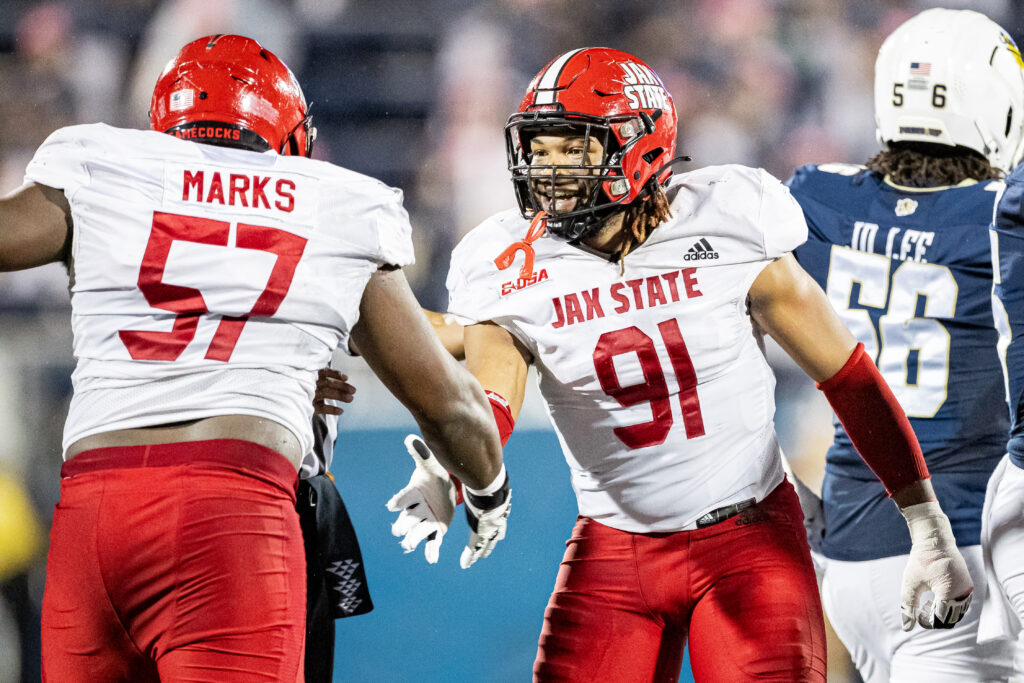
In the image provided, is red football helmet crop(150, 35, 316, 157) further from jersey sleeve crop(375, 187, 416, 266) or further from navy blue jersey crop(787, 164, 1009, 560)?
navy blue jersey crop(787, 164, 1009, 560)

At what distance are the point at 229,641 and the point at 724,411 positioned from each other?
3.27 ft

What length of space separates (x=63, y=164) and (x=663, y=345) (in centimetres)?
105

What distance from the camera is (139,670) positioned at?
1.59 m

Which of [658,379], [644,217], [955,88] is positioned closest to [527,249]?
[644,217]

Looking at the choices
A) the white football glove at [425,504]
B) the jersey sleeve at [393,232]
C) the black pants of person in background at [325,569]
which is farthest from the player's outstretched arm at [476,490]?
the black pants of person in background at [325,569]

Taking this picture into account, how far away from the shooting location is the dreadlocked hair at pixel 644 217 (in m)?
2.11

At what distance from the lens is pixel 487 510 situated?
77.5 inches

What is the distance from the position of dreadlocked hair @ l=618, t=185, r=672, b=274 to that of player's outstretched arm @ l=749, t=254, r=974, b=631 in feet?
0.72

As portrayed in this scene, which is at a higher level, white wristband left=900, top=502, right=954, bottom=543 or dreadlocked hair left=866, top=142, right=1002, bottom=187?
dreadlocked hair left=866, top=142, right=1002, bottom=187

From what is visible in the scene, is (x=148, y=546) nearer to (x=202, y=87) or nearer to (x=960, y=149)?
(x=202, y=87)

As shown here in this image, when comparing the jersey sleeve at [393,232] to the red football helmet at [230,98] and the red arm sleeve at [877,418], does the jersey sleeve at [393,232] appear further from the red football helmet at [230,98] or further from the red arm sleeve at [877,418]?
the red arm sleeve at [877,418]

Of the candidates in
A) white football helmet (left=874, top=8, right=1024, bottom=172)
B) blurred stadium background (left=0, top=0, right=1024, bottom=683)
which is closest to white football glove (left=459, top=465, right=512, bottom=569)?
white football helmet (left=874, top=8, right=1024, bottom=172)

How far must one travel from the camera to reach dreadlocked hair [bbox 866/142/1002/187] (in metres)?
2.48

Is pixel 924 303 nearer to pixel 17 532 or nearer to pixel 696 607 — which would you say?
pixel 696 607
